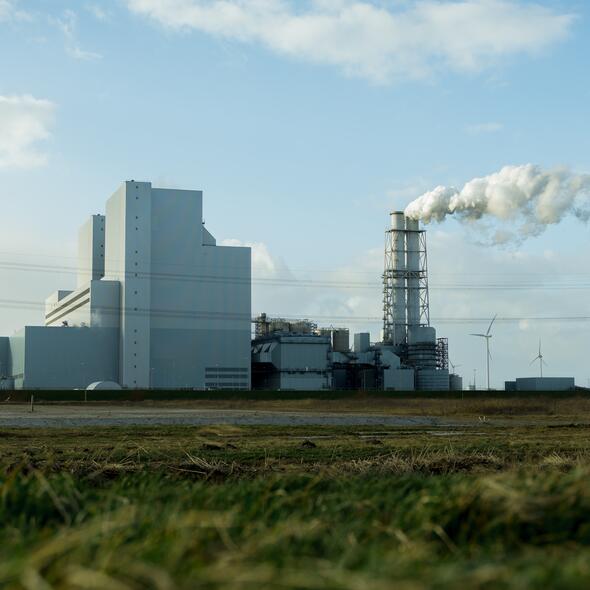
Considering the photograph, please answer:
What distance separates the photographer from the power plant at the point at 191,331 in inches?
4018

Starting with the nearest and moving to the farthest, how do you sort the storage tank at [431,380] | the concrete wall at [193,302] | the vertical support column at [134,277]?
the vertical support column at [134,277]
the concrete wall at [193,302]
the storage tank at [431,380]

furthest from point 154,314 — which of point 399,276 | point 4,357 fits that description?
point 399,276

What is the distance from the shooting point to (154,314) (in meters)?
105

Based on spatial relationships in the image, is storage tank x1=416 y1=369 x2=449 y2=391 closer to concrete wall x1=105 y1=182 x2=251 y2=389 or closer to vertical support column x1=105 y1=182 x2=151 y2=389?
concrete wall x1=105 y1=182 x2=251 y2=389

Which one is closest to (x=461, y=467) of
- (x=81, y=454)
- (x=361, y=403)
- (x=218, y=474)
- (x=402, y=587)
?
(x=218, y=474)

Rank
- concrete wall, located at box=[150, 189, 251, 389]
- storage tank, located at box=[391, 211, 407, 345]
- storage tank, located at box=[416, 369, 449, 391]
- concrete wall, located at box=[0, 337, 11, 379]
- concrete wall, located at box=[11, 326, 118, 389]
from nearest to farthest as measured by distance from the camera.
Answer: concrete wall, located at box=[11, 326, 118, 389], concrete wall, located at box=[150, 189, 251, 389], storage tank, located at box=[416, 369, 449, 391], storage tank, located at box=[391, 211, 407, 345], concrete wall, located at box=[0, 337, 11, 379]

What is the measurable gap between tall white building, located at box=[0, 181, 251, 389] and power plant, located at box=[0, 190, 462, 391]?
0.38 feet

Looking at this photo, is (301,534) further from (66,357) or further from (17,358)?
(17,358)

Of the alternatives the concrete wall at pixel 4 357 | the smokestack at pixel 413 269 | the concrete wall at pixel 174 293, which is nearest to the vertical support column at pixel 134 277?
the concrete wall at pixel 174 293

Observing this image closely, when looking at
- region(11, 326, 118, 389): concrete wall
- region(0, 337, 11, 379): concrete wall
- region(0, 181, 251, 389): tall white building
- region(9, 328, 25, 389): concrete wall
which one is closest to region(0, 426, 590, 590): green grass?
region(0, 181, 251, 389): tall white building

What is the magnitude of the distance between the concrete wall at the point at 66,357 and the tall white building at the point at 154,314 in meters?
0.11

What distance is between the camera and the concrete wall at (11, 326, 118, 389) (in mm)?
101375

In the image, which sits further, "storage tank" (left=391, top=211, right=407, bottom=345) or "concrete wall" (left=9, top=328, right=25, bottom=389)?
"storage tank" (left=391, top=211, right=407, bottom=345)

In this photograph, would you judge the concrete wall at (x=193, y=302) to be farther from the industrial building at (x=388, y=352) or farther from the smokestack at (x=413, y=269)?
the smokestack at (x=413, y=269)
